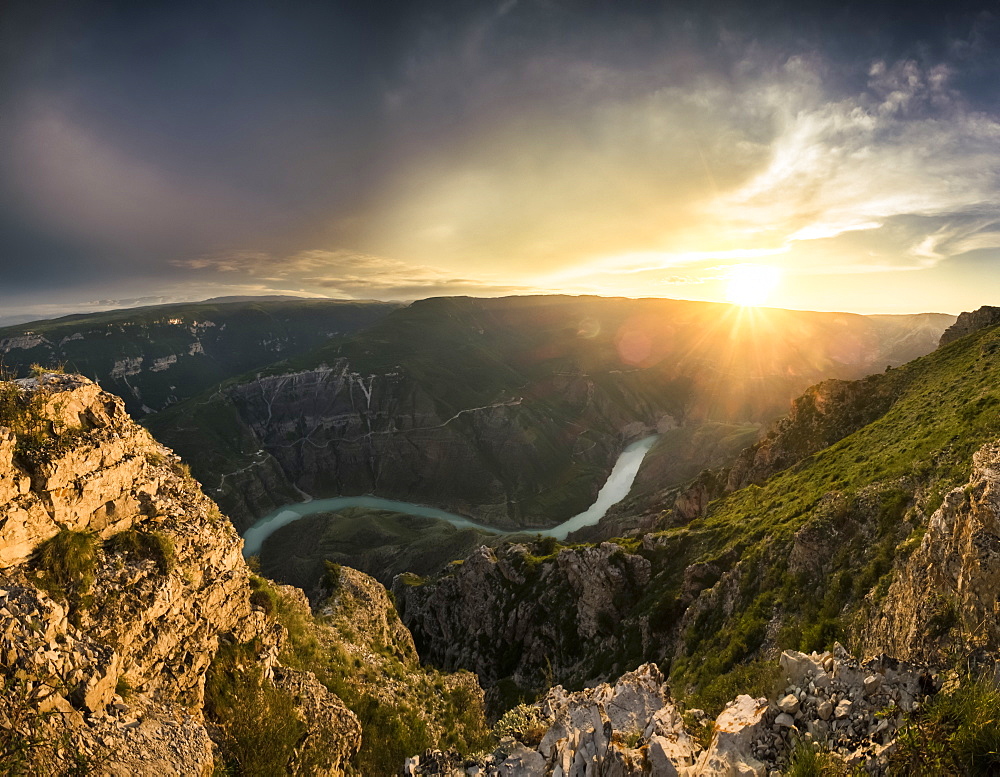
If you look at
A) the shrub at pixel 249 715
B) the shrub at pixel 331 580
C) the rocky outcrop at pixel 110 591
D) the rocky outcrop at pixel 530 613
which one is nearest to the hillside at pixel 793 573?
the rocky outcrop at pixel 530 613

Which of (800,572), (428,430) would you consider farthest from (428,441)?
(800,572)

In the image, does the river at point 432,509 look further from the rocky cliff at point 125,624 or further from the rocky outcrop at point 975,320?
the rocky cliff at point 125,624

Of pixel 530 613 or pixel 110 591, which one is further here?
pixel 530 613

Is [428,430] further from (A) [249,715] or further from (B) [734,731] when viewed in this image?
(B) [734,731]

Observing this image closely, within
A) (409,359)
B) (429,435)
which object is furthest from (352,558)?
(409,359)

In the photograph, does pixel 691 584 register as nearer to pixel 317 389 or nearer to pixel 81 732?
pixel 81 732

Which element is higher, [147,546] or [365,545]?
[147,546]
